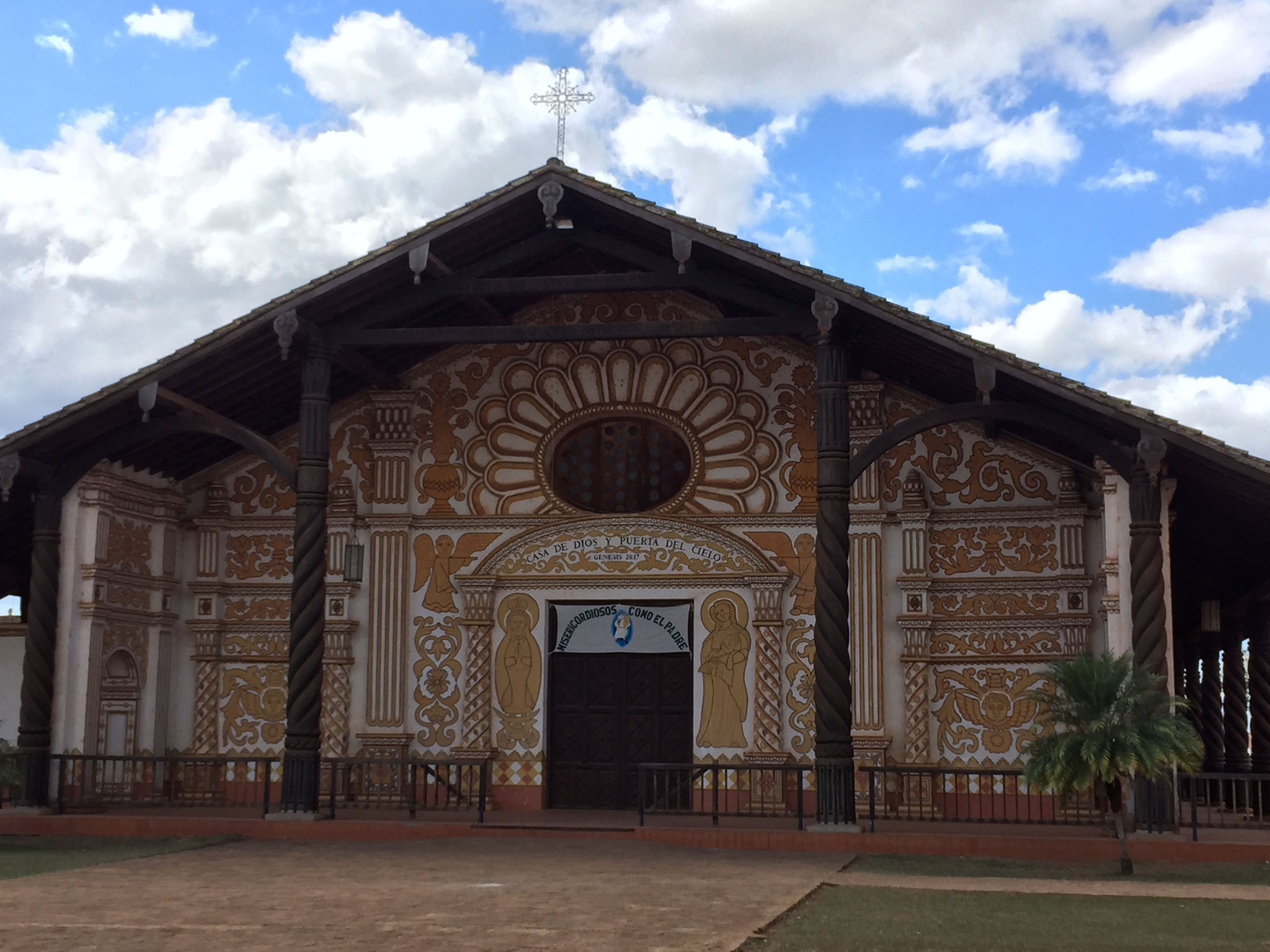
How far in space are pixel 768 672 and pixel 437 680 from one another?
172 inches

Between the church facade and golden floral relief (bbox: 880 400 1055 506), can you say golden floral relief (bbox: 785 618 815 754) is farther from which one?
golden floral relief (bbox: 880 400 1055 506)

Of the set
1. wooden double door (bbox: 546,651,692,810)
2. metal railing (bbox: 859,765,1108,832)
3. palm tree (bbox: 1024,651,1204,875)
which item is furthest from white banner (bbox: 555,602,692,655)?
palm tree (bbox: 1024,651,1204,875)

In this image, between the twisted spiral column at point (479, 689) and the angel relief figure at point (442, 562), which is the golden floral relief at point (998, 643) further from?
the angel relief figure at point (442, 562)

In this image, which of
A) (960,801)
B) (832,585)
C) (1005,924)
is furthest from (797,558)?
(1005,924)

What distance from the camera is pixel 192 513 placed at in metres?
20.7

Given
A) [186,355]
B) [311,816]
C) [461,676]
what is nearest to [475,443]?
[461,676]

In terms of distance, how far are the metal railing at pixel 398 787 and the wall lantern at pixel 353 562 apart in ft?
7.86

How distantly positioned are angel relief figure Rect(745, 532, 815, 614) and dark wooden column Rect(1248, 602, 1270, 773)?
25.9ft

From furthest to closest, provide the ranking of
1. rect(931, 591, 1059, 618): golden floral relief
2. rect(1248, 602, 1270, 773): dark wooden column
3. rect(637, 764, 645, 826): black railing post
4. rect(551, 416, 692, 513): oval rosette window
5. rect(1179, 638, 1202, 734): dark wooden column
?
1. rect(1179, 638, 1202, 734): dark wooden column
2. rect(1248, 602, 1270, 773): dark wooden column
3. rect(551, 416, 692, 513): oval rosette window
4. rect(931, 591, 1059, 618): golden floral relief
5. rect(637, 764, 645, 826): black railing post

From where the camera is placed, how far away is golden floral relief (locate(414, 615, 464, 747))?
64.4ft

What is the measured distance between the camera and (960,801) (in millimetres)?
18375

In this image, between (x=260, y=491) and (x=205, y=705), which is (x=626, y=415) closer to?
(x=260, y=491)

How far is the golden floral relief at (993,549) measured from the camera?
18.7 metres

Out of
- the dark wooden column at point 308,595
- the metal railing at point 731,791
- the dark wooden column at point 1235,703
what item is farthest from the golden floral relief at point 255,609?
the dark wooden column at point 1235,703
